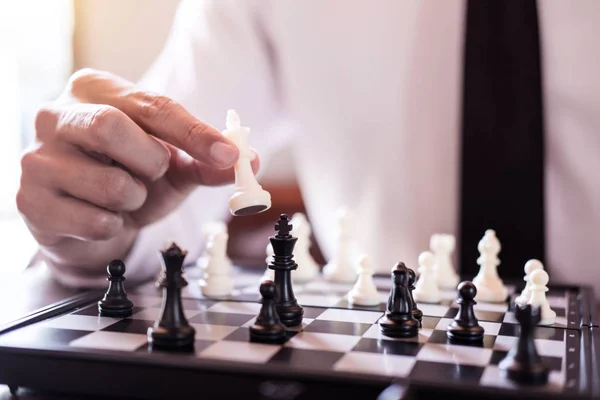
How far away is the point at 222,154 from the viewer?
3.87 ft

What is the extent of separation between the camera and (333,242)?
2.03m

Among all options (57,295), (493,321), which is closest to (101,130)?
(57,295)

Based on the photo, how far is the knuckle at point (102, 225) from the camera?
4.27 feet

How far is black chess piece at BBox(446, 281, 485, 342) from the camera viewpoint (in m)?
0.96

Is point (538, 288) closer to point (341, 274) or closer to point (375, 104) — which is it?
point (341, 274)

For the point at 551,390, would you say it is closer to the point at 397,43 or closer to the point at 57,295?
the point at 57,295

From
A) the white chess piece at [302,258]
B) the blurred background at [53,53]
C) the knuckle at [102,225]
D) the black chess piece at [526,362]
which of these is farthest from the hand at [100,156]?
the blurred background at [53,53]

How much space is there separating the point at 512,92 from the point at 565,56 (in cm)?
15

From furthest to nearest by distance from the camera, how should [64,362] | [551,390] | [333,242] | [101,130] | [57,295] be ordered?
[333,242] → [57,295] → [101,130] → [64,362] → [551,390]

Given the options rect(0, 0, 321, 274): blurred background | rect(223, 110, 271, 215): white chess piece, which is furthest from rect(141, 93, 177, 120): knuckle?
rect(0, 0, 321, 274): blurred background

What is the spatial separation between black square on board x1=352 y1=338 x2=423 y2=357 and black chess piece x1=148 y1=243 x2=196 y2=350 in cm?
22

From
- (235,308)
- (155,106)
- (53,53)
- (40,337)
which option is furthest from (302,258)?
(53,53)

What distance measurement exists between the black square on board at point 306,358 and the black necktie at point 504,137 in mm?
813

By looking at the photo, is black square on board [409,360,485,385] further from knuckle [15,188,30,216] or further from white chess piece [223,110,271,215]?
knuckle [15,188,30,216]
